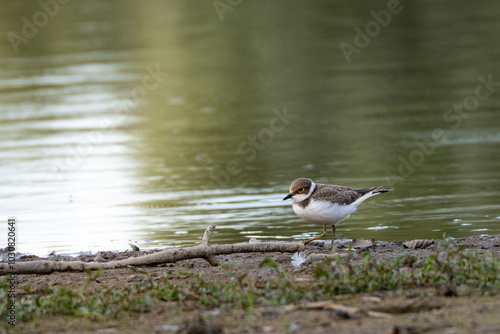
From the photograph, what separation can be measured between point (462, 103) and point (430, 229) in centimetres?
815

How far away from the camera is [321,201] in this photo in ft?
26.9

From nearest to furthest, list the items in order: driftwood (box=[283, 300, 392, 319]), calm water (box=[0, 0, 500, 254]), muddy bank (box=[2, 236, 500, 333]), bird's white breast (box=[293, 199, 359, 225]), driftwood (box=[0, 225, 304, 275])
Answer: muddy bank (box=[2, 236, 500, 333]), driftwood (box=[283, 300, 392, 319]), driftwood (box=[0, 225, 304, 275]), bird's white breast (box=[293, 199, 359, 225]), calm water (box=[0, 0, 500, 254])

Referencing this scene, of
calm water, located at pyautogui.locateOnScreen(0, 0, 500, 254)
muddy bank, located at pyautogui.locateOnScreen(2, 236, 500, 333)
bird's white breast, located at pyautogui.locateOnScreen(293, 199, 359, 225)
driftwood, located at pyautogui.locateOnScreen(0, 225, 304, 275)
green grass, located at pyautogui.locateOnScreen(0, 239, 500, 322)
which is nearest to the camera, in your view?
muddy bank, located at pyautogui.locateOnScreen(2, 236, 500, 333)

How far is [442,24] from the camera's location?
29.0 m

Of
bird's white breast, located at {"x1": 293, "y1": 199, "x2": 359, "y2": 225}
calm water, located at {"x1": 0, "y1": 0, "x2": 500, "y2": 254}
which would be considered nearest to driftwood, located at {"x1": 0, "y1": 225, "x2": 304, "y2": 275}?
bird's white breast, located at {"x1": 293, "y1": 199, "x2": 359, "y2": 225}

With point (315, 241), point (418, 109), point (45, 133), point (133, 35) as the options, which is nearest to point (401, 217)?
point (315, 241)

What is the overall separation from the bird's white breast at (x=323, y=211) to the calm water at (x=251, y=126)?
125 centimetres

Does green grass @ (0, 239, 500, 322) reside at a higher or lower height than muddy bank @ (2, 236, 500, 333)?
higher

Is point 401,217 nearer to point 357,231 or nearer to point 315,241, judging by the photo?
point 357,231

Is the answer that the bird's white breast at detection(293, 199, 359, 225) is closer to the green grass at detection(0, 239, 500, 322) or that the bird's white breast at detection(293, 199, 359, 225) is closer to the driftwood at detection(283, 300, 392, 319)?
the green grass at detection(0, 239, 500, 322)

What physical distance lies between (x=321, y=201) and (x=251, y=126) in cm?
881

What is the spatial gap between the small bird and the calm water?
48.4 inches

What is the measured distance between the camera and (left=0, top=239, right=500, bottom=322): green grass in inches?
225

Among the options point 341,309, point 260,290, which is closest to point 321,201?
point 260,290
